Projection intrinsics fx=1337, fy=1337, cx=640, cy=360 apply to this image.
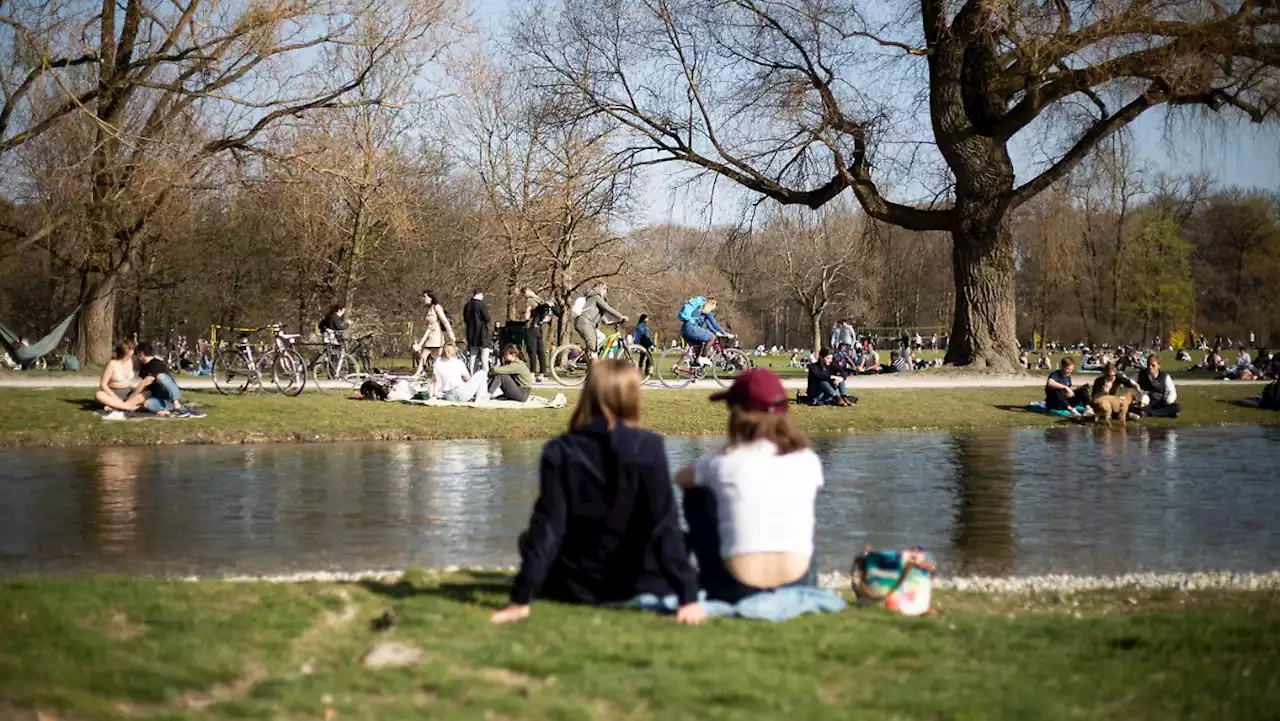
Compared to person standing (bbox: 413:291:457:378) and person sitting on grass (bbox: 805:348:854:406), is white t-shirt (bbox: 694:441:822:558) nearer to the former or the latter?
person sitting on grass (bbox: 805:348:854:406)

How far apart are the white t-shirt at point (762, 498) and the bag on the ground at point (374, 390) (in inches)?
678

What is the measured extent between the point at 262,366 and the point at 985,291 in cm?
1735

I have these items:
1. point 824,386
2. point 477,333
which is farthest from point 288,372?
point 824,386

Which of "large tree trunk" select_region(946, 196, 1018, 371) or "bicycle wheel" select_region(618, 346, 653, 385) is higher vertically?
"large tree trunk" select_region(946, 196, 1018, 371)

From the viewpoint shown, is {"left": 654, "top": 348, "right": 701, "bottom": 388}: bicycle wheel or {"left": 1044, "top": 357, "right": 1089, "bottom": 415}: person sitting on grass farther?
{"left": 654, "top": 348, "right": 701, "bottom": 388}: bicycle wheel

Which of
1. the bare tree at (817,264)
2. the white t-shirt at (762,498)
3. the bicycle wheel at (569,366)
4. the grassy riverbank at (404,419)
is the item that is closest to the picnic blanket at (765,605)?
the white t-shirt at (762,498)

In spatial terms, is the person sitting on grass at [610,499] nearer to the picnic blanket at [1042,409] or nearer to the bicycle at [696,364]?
the picnic blanket at [1042,409]

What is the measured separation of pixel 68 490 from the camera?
13531mm

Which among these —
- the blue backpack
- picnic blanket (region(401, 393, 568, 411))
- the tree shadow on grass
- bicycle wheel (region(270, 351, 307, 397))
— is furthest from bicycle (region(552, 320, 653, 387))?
the tree shadow on grass

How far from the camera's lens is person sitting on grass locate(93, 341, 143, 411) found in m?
19.8

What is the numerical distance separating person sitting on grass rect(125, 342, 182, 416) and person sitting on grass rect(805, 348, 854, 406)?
1107 centimetres

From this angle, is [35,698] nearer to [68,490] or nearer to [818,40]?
[68,490]

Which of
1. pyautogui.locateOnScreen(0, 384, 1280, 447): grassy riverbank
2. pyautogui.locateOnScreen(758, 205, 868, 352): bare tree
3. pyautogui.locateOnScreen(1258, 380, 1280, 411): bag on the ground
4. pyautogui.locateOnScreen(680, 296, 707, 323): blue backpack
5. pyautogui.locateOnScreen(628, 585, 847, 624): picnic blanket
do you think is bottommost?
pyautogui.locateOnScreen(628, 585, 847, 624): picnic blanket

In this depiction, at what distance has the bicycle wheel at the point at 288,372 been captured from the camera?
23594 mm
